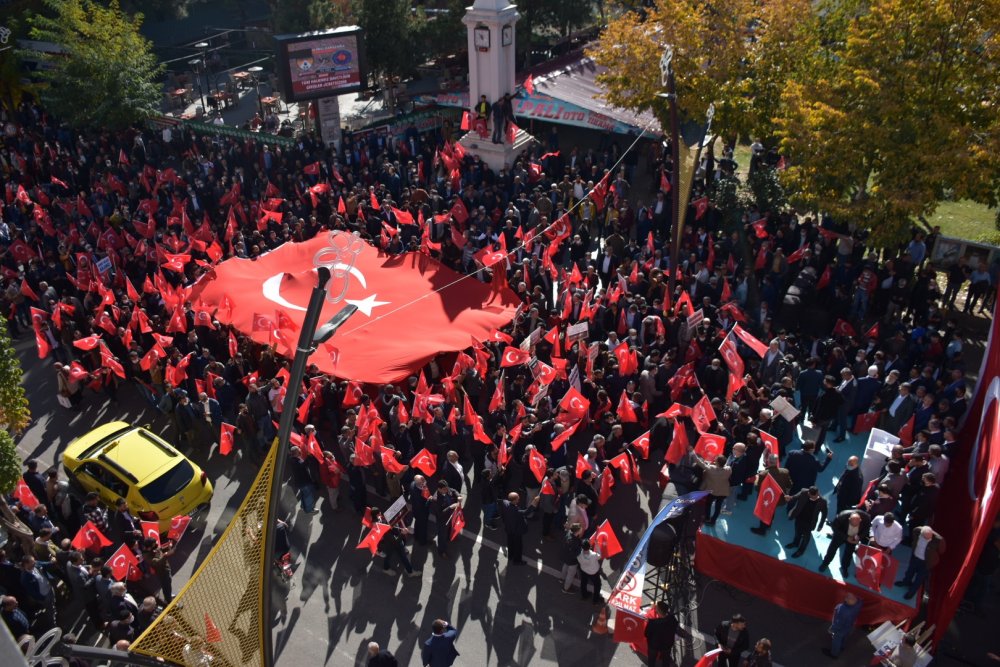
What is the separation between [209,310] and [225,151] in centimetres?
1097

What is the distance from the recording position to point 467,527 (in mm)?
13680

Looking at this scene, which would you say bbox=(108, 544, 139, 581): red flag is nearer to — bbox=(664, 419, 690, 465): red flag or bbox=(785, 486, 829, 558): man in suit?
bbox=(664, 419, 690, 465): red flag

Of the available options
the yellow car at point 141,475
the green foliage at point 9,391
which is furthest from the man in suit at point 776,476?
the green foliage at point 9,391

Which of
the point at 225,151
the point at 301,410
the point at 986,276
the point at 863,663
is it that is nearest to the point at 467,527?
the point at 301,410

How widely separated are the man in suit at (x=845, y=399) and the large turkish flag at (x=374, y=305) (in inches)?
268

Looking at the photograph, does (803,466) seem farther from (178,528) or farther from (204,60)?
(204,60)

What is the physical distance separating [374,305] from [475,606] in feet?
26.0

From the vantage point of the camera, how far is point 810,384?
47.1ft

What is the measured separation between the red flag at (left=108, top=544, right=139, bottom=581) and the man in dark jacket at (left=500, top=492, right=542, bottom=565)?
208 inches

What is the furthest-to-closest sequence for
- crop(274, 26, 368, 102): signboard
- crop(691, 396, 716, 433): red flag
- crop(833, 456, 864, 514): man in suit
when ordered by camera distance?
crop(274, 26, 368, 102): signboard < crop(691, 396, 716, 433): red flag < crop(833, 456, 864, 514): man in suit

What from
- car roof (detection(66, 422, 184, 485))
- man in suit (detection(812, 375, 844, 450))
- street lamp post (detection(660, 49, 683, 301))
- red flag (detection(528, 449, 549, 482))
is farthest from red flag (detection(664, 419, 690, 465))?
car roof (detection(66, 422, 184, 485))

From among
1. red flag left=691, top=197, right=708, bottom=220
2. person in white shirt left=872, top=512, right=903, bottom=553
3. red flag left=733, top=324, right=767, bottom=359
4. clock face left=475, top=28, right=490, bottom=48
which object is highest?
clock face left=475, top=28, right=490, bottom=48

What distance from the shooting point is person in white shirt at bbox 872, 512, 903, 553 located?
36.0ft

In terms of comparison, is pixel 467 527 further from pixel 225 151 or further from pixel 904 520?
pixel 225 151
